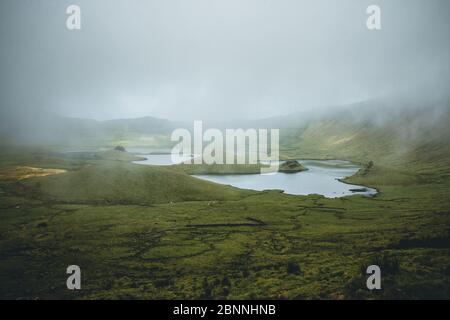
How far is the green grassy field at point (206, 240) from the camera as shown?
172 feet

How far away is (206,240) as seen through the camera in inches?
3169

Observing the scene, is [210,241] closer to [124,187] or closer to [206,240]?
[206,240]

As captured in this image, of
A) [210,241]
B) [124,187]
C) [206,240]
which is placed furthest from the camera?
[124,187]

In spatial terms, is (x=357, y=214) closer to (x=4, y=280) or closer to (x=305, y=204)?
(x=305, y=204)

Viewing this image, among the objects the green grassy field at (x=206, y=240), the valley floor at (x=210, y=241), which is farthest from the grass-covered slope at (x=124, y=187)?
the valley floor at (x=210, y=241)

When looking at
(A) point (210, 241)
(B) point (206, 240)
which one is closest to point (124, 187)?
(B) point (206, 240)

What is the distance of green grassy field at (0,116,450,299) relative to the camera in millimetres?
52562

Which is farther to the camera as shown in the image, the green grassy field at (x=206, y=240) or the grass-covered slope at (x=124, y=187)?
the grass-covered slope at (x=124, y=187)

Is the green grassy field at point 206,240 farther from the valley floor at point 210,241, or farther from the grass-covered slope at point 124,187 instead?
the grass-covered slope at point 124,187

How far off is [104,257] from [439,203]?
105 meters

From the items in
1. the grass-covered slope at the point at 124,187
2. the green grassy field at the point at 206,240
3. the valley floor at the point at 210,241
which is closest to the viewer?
the valley floor at the point at 210,241

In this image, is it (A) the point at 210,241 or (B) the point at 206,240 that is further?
(B) the point at 206,240

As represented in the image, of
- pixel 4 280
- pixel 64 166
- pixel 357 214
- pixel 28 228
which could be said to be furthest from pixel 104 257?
pixel 64 166
